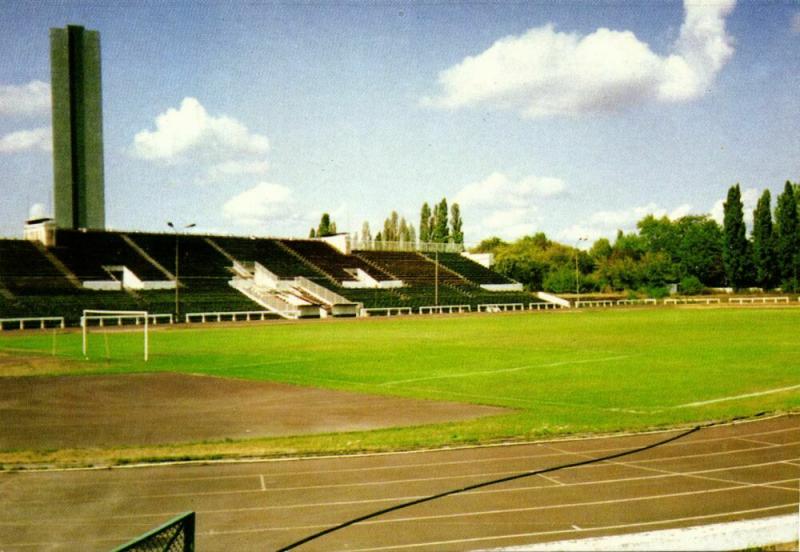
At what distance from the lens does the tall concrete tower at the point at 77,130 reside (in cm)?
1415

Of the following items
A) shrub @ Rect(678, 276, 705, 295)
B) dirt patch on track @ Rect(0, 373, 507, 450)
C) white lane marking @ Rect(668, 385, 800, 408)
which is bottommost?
white lane marking @ Rect(668, 385, 800, 408)

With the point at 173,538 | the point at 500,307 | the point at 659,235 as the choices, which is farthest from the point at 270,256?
the point at 173,538

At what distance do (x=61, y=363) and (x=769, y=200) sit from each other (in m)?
92.8

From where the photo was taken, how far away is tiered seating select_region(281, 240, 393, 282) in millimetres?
84250

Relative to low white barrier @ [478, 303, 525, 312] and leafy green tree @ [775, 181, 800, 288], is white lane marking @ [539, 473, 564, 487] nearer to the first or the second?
low white barrier @ [478, 303, 525, 312]

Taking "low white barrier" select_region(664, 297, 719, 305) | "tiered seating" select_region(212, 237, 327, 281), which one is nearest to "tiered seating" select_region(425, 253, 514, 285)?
"tiered seating" select_region(212, 237, 327, 281)

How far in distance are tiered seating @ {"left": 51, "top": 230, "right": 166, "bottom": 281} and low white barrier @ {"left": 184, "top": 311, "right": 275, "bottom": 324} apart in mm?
12530

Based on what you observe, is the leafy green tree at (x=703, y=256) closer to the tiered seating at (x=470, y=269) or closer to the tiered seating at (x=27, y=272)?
the tiered seating at (x=470, y=269)

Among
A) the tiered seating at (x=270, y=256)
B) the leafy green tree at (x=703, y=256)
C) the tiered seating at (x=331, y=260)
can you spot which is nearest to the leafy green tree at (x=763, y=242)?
the leafy green tree at (x=703, y=256)

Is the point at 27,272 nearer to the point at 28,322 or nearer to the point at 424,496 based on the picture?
the point at 28,322

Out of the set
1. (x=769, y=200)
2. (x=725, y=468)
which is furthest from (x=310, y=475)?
(x=769, y=200)

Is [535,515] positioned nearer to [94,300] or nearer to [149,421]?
[149,421]

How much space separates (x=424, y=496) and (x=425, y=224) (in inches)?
4801

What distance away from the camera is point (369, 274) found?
85500 mm
